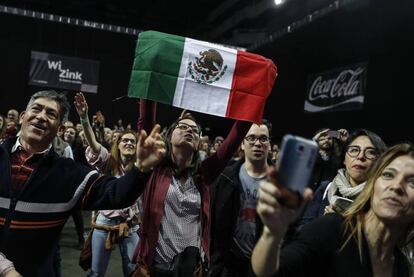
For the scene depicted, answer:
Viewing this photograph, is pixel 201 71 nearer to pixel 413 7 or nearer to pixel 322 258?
pixel 322 258

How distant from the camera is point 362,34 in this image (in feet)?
23.3

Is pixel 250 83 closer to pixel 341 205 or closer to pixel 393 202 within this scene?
pixel 341 205

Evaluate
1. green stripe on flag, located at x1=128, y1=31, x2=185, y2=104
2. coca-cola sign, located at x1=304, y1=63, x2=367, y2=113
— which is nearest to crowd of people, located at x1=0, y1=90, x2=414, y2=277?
green stripe on flag, located at x1=128, y1=31, x2=185, y2=104

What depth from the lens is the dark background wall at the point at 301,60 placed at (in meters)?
6.20

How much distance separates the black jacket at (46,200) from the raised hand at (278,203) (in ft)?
2.65

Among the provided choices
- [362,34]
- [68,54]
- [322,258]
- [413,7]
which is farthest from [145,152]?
[68,54]

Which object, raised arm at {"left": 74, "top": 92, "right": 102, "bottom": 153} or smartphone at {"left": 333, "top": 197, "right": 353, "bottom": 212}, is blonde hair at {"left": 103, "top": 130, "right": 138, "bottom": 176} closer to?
raised arm at {"left": 74, "top": 92, "right": 102, "bottom": 153}

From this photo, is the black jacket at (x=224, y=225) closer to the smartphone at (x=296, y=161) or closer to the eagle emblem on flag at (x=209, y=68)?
the eagle emblem on flag at (x=209, y=68)

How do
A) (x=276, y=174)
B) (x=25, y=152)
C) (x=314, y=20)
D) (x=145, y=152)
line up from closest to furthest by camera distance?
(x=276, y=174) → (x=145, y=152) → (x=25, y=152) → (x=314, y=20)

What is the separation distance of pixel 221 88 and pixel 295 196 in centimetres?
197

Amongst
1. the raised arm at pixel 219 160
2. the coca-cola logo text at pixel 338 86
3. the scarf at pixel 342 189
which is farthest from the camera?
the coca-cola logo text at pixel 338 86

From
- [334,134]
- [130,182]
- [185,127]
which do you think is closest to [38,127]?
[130,182]

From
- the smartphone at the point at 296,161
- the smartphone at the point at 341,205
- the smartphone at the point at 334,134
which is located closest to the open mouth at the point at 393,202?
the smartphone at the point at 341,205

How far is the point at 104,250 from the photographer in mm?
3357
